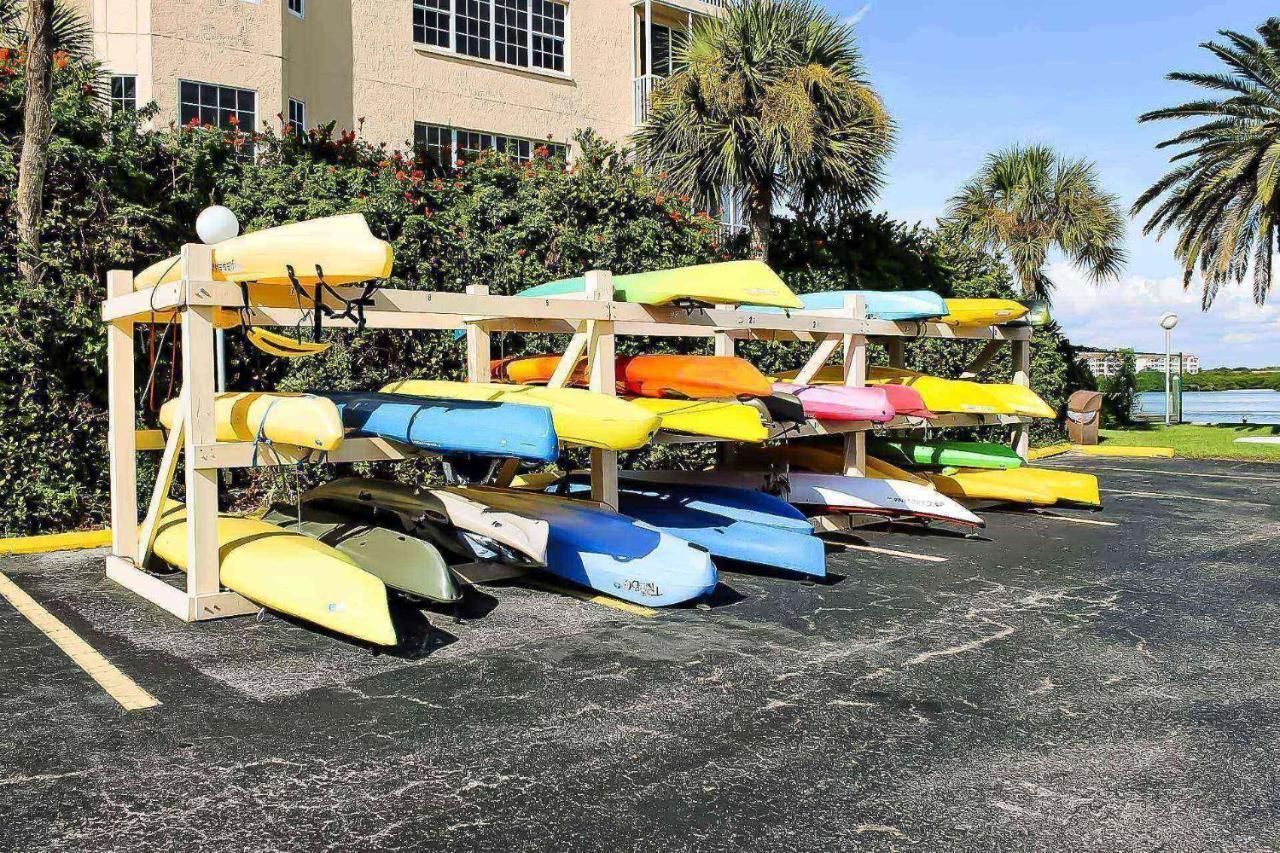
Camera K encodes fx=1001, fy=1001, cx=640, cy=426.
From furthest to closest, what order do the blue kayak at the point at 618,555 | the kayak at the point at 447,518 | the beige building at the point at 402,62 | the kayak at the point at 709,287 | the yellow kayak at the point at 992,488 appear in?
the beige building at the point at 402,62
the yellow kayak at the point at 992,488
the kayak at the point at 709,287
the kayak at the point at 447,518
the blue kayak at the point at 618,555

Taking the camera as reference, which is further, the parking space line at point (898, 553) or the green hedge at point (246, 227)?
the green hedge at point (246, 227)

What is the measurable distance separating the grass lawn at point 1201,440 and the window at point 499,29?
14.7 m

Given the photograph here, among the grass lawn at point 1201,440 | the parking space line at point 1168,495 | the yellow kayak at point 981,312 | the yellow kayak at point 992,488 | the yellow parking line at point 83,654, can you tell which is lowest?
the parking space line at point 1168,495

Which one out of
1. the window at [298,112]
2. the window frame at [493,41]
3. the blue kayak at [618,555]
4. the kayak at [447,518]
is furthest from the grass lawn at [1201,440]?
the window at [298,112]

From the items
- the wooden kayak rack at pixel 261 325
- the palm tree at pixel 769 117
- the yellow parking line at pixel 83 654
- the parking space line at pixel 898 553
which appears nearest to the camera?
the yellow parking line at pixel 83 654

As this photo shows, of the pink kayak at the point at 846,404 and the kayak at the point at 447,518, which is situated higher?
the pink kayak at the point at 846,404

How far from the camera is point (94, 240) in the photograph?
945cm

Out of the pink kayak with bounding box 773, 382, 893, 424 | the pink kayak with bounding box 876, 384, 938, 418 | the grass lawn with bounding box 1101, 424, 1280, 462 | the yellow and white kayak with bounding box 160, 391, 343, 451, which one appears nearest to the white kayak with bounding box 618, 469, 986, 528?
the pink kayak with bounding box 773, 382, 893, 424

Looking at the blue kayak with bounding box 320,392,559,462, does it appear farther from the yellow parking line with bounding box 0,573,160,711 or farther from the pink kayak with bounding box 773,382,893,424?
the pink kayak with bounding box 773,382,893,424

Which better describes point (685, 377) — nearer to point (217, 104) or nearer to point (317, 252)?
point (317, 252)

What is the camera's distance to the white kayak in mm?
9391

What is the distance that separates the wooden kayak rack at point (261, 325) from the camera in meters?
6.42

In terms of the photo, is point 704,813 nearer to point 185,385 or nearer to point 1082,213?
point 185,385

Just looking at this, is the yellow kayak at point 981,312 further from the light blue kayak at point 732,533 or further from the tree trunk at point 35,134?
the tree trunk at point 35,134
